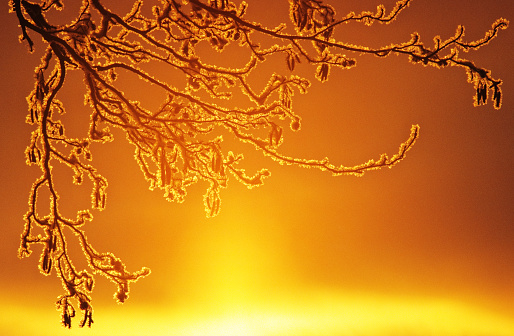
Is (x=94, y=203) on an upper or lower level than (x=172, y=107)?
lower

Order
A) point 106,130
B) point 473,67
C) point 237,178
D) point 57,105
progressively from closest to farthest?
point 473,67
point 237,178
point 106,130
point 57,105

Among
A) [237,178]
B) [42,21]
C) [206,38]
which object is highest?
[206,38]

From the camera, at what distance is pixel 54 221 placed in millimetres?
4949

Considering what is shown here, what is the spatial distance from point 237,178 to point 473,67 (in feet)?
6.75

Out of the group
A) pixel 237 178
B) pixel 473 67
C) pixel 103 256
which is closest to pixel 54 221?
pixel 103 256

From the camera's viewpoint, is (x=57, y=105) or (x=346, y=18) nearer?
(x=346, y=18)

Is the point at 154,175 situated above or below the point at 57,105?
below

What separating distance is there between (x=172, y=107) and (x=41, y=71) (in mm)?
1097

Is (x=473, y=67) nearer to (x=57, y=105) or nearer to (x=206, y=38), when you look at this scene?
(x=206, y=38)

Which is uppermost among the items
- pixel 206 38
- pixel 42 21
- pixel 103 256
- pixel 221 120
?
pixel 206 38

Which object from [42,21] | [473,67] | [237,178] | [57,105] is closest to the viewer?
[473,67]

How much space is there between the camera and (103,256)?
4953 mm

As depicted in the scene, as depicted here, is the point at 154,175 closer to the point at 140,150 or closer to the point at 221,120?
the point at 140,150

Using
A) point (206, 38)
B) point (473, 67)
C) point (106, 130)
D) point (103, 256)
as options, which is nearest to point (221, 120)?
point (206, 38)
